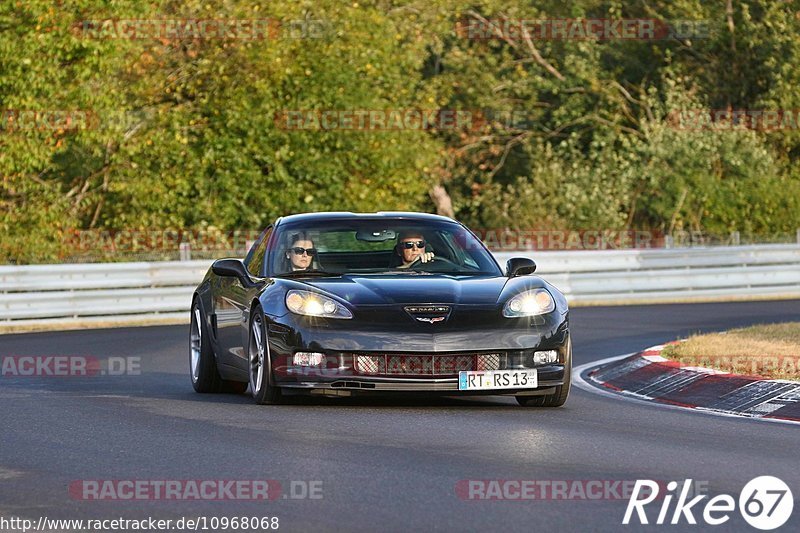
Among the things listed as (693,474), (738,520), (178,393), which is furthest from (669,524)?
(178,393)

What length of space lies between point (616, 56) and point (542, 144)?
10.1 feet

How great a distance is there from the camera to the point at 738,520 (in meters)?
7.41

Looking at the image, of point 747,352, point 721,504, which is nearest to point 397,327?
point 721,504

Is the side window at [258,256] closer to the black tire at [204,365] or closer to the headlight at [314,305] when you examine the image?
the black tire at [204,365]

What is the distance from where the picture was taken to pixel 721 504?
7793 mm

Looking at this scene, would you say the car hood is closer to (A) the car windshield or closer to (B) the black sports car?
(B) the black sports car

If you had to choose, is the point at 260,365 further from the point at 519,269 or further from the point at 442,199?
the point at 442,199

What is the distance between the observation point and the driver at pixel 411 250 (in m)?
13.1

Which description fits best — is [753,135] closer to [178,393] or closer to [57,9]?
[57,9]

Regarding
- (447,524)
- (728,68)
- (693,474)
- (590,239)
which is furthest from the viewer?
(728,68)

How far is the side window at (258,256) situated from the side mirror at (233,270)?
3.6 inches

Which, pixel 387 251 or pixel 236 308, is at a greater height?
pixel 387 251

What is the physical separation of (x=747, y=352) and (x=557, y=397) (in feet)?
10.5

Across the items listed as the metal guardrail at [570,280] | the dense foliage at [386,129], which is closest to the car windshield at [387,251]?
the metal guardrail at [570,280]
